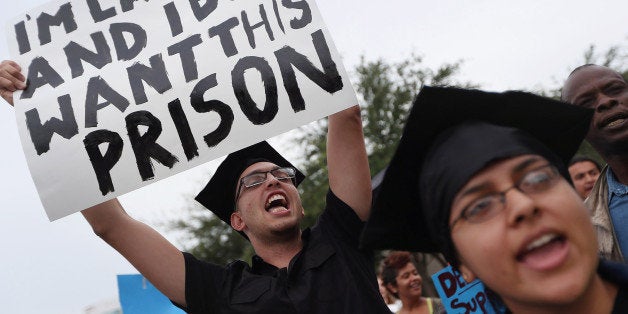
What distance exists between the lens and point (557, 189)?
168 centimetres

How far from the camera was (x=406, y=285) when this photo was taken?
561cm

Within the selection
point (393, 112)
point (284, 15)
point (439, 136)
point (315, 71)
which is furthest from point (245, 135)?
point (393, 112)

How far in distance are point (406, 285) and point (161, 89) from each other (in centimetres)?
351

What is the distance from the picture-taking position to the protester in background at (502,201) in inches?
63.2

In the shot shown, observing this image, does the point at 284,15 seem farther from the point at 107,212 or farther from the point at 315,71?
the point at 107,212

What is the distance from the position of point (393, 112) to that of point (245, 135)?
20749 mm

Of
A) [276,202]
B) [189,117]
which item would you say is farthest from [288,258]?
[189,117]

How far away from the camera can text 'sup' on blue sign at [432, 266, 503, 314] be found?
11.0 feet

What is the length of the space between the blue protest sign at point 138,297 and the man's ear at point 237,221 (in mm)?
1711

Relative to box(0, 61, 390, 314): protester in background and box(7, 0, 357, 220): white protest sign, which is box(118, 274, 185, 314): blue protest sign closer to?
box(0, 61, 390, 314): protester in background

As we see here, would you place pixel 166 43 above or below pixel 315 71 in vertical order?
above

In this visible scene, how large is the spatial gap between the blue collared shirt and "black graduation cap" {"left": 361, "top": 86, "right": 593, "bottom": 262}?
0.94 metres

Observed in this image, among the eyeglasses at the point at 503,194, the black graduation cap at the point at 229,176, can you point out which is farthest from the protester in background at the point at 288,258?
the eyeglasses at the point at 503,194

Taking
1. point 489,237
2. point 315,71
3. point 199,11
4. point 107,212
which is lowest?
point 489,237
